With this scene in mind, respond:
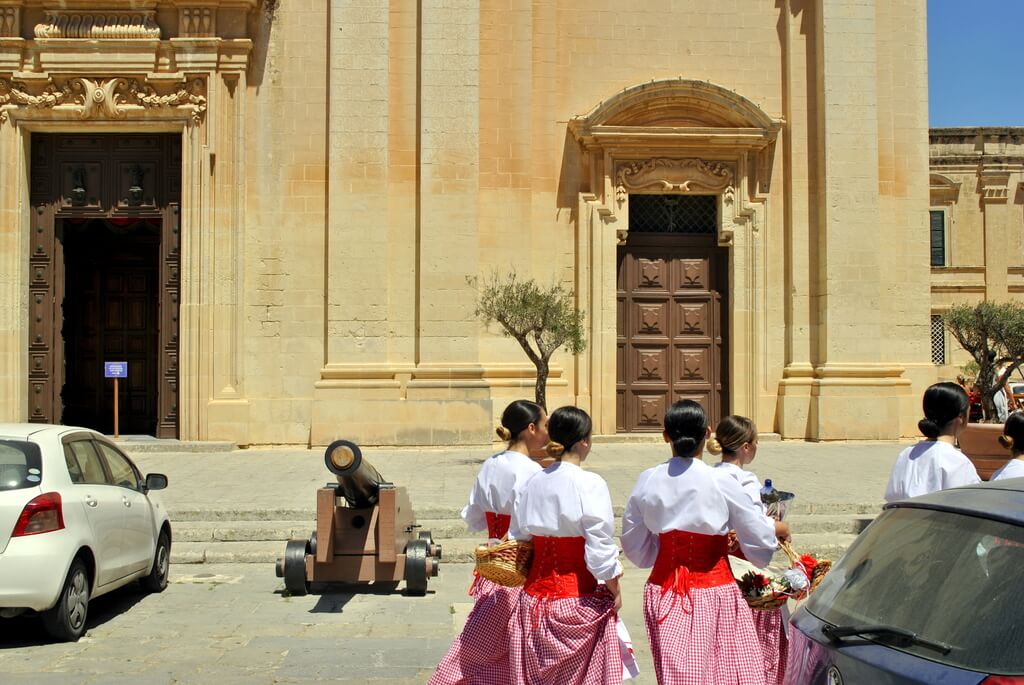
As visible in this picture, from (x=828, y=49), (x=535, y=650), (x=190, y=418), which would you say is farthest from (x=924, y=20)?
(x=535, y=650)

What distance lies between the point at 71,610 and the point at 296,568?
6.23 feet

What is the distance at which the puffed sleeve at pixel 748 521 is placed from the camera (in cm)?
445

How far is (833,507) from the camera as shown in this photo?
11672 millimetres

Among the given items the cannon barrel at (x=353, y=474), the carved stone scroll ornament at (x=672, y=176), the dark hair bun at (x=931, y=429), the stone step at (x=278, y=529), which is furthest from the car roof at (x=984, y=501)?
the carved stone scroll ornament at (x=672, y=176)

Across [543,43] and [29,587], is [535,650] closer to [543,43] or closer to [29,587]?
[29,587]

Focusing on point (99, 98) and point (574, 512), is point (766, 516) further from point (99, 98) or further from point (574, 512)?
point (99, 98)

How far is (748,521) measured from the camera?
4453 millimetres

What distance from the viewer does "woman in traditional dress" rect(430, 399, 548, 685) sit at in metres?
5.00

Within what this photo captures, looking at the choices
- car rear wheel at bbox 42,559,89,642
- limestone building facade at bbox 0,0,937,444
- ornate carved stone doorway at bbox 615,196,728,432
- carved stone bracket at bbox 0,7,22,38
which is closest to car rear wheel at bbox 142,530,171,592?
car rear wheel at bbox 42,559,89,642

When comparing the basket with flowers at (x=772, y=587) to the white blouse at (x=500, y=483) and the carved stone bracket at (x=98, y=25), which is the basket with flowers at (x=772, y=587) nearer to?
the white blouse at (x=500, y=483)

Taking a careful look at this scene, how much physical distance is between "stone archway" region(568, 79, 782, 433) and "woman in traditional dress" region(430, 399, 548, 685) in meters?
13.0

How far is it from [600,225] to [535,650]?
47.3 ft

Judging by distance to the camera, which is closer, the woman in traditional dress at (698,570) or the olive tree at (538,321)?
the woman in traditional dress at (698,570)

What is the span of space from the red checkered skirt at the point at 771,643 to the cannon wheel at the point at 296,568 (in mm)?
4834
